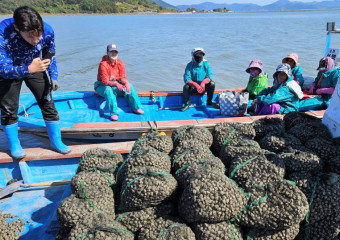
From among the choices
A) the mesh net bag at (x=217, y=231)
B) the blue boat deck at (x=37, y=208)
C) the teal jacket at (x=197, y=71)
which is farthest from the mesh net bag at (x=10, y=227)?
the teal jacket at (x=197, y=71)

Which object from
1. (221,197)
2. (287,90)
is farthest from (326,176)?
(287,90)

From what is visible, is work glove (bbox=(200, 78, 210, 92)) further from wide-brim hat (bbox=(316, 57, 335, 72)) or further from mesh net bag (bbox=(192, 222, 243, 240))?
mesh net bag (bbox=(192, 222, 243, 240))

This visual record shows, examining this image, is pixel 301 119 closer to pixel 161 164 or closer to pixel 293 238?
pixel 293 238

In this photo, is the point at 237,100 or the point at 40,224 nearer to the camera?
the point at 40,224

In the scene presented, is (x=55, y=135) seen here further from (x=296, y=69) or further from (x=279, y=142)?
(x=296, y=69)

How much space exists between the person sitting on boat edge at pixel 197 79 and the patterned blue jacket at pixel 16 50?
9.10ft

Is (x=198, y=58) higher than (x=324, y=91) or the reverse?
higher

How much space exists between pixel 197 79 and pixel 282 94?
1780 millimetres

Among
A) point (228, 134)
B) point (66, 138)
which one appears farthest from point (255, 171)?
point (66, 138)

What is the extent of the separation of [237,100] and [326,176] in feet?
9.10

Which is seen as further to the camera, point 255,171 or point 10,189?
point 10,189

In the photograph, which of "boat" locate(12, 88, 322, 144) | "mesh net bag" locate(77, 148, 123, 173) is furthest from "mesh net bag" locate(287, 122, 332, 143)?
"mesh net bag" locate(77, 148, 123, 173)

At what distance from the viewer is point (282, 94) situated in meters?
A: 3.85

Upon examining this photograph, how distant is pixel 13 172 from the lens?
3.20 metres
